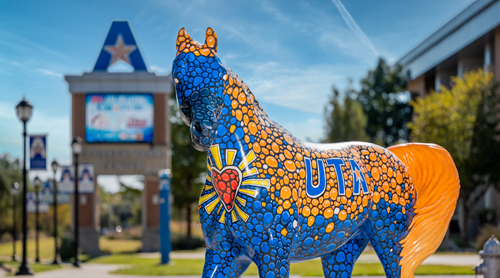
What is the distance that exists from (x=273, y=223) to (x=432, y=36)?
102 feet

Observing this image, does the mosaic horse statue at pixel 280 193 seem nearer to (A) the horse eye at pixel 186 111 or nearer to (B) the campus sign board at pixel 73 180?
(A) the horse eye at pixel 186 111

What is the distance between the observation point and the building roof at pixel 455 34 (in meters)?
24.9

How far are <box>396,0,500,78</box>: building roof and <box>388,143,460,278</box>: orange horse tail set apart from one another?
2198cm

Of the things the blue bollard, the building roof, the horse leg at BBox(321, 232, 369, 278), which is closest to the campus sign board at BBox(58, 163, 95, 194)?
the blue bollard

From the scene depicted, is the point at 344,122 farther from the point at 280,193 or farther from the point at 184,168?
the point at 280,193

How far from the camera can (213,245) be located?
3912mm

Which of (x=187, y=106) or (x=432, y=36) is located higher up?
(x=432, y=36)

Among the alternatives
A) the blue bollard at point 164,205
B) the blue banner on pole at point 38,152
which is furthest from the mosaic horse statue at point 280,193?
the blue bollard at point 164,205

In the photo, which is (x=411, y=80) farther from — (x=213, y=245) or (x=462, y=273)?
(x=213, y=245)

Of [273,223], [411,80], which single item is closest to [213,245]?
[273,223]

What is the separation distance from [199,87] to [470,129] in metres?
21.2

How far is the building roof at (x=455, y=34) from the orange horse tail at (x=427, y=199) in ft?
72.1

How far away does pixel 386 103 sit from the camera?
126 ft

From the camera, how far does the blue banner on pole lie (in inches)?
545
